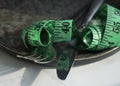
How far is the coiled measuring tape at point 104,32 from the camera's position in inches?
24.4

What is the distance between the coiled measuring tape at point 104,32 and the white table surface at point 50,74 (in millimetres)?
59

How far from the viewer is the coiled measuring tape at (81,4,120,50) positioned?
0.62 meters

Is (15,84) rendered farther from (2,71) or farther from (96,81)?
(96,81)

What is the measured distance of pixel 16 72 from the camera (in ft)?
2.06

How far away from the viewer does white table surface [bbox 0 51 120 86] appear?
63cm

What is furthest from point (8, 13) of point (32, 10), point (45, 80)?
point (45, 80)

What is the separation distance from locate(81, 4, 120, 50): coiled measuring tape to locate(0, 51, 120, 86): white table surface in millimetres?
59

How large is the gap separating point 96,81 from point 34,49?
15cm

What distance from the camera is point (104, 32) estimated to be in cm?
63

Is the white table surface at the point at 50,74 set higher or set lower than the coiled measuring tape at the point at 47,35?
lower

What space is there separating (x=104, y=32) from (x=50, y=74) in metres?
0.14

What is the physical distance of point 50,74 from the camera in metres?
0.65

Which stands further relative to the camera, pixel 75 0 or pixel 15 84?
pixel 75 0

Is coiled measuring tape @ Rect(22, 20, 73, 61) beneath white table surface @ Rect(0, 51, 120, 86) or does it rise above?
above
